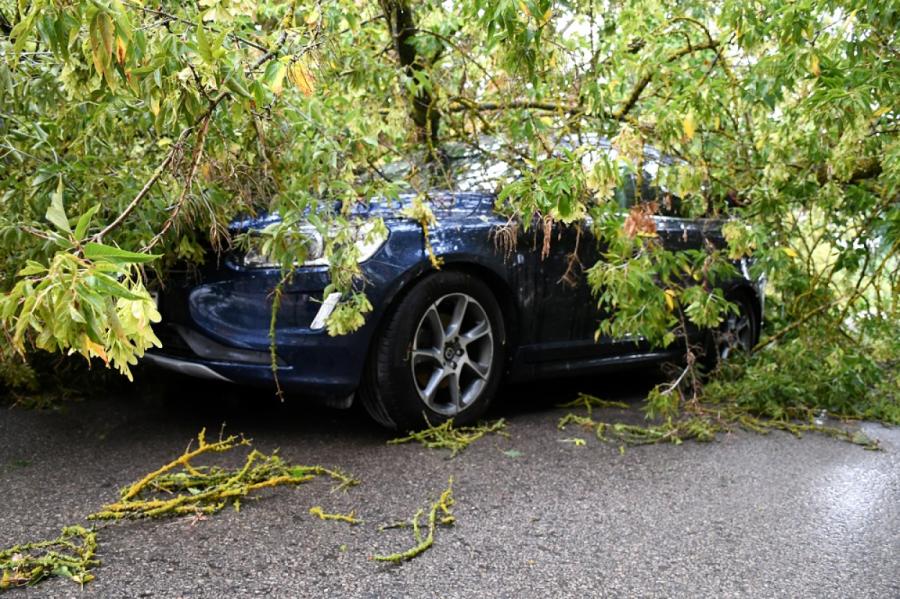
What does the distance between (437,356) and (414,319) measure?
0.26 metres

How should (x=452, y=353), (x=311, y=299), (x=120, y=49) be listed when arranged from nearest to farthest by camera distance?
(x=120, y=49) < (x=311, y=299) < (x=452, y=353)

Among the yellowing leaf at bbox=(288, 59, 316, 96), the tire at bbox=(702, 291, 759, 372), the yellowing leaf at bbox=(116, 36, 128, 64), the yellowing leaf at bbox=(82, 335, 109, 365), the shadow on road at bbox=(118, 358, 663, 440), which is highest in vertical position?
the yellowing leaf at bbox=(288, 59, 316, 96)

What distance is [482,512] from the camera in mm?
3010

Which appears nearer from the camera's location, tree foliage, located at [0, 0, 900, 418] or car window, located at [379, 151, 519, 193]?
tree foliage, located at [0, 0, 900, 418]

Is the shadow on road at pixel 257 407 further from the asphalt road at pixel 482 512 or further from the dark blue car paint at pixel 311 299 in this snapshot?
the dark blue car paint at pixel 311 299

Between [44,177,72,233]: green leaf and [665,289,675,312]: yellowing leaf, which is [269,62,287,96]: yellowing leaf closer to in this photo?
[44,177,72,233]: green leaf

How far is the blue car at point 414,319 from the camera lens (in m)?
3.52

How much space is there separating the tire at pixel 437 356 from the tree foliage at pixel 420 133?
34cm

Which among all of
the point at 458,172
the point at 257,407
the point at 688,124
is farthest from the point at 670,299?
the point at 257,407

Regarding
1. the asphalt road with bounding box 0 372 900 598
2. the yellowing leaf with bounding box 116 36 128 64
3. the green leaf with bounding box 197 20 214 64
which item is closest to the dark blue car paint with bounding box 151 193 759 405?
the asphalt road with bounding box 0 372 900 598

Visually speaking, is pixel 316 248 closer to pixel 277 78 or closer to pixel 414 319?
pixel 414 319

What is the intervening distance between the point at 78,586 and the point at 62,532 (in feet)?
1.41

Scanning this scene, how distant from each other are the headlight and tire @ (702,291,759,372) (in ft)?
8.97

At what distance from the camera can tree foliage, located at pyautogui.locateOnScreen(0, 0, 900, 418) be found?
2109 millimetres
